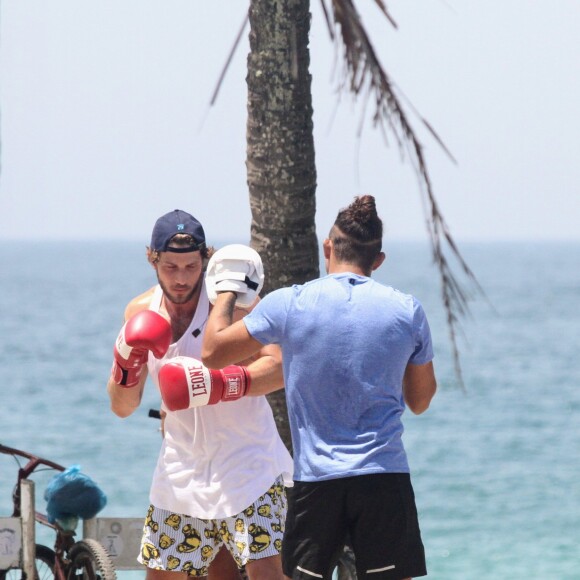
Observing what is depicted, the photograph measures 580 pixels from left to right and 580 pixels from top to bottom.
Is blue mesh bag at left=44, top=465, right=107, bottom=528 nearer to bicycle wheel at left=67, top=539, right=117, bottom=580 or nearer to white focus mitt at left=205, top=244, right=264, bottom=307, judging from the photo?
bicycle wheel at left=67, top=539, right=117, bottom=580

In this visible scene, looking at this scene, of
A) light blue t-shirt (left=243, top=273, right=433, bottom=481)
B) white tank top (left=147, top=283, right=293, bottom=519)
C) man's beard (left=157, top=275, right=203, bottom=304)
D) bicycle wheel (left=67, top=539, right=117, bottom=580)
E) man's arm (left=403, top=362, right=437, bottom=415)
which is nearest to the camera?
light blue t-shirt (left=243, top=273, right=433, bottom=481)

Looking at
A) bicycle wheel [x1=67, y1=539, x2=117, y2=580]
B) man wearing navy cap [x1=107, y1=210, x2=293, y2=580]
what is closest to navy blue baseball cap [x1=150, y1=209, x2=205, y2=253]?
man wearing navy cap [x1=107, y1=210, x2=293, y2=580]

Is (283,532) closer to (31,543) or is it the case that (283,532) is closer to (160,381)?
(160,381)

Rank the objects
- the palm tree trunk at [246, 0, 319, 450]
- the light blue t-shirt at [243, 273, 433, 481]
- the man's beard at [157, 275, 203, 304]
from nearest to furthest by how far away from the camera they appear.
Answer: the light blue t-shirt at [243, 273, 433, 481], the man's beard at [157, 275, 203, 304], the palm tree trunk at [246, 0, 319, 450]

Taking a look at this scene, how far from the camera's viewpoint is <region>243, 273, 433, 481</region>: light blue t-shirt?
398cm

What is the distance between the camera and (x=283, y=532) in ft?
14.3

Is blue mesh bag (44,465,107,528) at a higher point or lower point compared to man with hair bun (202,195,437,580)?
lower

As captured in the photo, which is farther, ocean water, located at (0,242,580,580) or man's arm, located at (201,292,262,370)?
ocean water, located at (0,242,580,580)

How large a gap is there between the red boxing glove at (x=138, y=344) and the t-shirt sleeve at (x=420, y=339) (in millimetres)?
822

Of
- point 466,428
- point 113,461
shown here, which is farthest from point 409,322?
point 466,428

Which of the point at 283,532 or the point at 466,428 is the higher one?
the point at 283,532

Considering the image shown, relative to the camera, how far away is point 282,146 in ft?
18.9

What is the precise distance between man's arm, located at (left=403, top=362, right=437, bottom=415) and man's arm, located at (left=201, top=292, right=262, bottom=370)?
48 centimetres

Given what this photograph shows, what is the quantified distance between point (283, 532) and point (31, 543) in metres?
1.86
